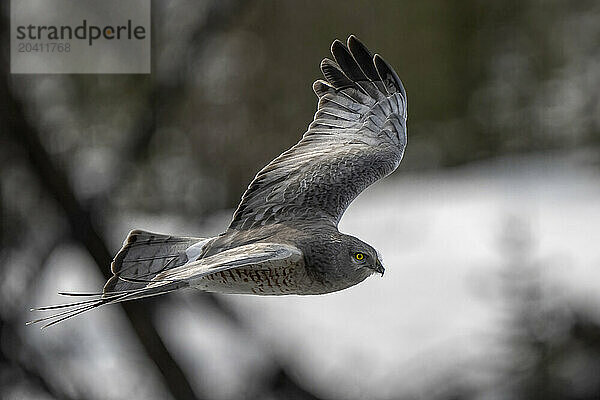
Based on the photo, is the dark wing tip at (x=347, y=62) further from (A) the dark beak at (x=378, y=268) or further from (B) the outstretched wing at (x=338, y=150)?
(A) the dark beak at (x=378, y=268)

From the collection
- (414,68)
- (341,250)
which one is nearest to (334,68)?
(341,250)

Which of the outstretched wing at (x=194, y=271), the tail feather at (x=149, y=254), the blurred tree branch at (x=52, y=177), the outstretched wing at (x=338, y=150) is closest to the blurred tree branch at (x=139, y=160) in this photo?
the blurred tree branch at (x=52, y=177)

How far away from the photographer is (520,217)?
21.6 feet

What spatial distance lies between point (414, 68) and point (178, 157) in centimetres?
156

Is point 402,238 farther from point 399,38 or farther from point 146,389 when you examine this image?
point 146,389

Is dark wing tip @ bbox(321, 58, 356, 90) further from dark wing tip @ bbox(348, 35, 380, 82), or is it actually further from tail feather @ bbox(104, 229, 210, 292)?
tail feather @ bbox(104, 229, 210, 292)

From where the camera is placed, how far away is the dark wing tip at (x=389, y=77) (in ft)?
6.73

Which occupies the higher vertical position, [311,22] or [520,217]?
[311,22]
